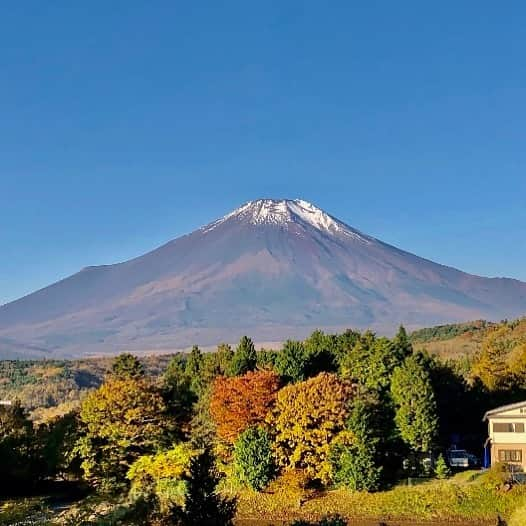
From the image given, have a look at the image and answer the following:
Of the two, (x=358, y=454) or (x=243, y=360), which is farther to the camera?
(x=243, y=360)

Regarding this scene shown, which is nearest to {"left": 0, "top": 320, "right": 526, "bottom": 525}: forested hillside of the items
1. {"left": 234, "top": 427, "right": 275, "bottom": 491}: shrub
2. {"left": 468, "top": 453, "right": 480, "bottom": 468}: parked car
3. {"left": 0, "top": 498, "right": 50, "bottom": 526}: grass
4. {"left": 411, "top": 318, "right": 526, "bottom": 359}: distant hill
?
{"left": 234, "top": 427, "right": 275, "bottom": 491}: shrub

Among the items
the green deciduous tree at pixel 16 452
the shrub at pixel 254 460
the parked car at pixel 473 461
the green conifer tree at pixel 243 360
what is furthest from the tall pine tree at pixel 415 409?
the green deciduous tree at pixel 16 452

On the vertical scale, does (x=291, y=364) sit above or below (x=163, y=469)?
above

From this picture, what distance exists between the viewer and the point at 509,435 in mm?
31297

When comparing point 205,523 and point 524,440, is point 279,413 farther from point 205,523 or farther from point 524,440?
point 205,523

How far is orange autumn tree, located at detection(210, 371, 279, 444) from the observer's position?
31.3 m

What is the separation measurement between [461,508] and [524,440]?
15.7 feet

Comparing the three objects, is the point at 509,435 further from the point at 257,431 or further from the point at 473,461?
the point at 257,431

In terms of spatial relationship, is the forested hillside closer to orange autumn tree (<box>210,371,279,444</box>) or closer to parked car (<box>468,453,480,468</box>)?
orange autumn tree (<box>210,371,279,444</box>)

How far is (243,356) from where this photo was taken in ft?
122

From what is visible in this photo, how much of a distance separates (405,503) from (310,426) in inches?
182

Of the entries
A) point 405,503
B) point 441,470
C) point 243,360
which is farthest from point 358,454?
point 243,360

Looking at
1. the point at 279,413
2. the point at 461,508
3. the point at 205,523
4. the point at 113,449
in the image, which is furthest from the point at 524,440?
the point at 205,523

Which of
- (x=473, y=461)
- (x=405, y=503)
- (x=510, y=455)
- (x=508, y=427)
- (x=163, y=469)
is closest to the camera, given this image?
(x=405, y=503)
